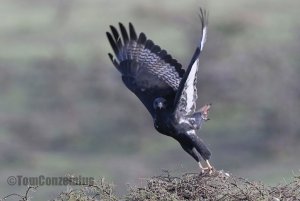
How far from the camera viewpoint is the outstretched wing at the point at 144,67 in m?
11.2

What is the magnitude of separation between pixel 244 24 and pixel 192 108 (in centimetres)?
2594

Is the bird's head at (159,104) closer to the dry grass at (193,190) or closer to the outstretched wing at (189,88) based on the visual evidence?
the outstretched wing at (189,88)

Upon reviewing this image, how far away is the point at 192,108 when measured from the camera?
36.2 ft

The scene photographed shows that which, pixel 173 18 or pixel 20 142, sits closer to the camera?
pixel 20 142

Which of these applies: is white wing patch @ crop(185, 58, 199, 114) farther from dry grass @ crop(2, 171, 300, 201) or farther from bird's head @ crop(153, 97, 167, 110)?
dry grass @ crop(2, 171, 300, 201)

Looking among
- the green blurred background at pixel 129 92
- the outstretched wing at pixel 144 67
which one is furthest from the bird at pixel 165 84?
the green blurred background at pixel 129 92

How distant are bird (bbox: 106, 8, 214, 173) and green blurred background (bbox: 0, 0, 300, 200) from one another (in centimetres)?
861

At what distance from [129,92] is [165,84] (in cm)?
1833

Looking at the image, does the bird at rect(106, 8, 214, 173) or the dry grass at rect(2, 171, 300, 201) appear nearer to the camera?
the dry grass at rect(2, 171, 300, 201)

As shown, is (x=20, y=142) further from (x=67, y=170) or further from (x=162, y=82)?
(x=162, y=82)

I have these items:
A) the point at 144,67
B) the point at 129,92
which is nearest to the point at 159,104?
the point at 144,67

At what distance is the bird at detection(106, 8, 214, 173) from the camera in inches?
412

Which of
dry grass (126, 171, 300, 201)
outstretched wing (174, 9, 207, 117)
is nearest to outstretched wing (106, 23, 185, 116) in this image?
outstretched wing (174, 9, 207, 117)

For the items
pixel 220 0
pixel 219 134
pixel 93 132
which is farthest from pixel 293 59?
pixel 220 0
